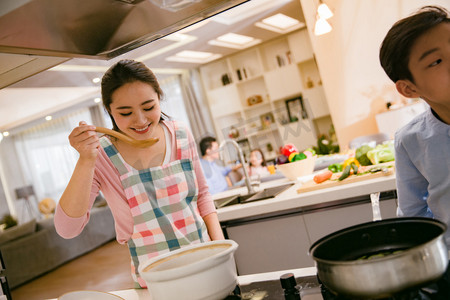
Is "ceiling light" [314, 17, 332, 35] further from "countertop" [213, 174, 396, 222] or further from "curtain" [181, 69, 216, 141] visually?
"curtain" [181, 69, 216, 141]

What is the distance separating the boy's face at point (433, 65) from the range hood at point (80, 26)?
48cm

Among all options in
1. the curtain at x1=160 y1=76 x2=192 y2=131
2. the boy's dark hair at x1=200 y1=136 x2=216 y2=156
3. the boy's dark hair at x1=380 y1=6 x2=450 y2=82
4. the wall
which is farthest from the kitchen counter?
the curtain at x1=160 y1=76 x2=192 y2=131

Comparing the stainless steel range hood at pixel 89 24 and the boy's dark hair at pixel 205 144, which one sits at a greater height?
the stainless steel range hood at pixel 89 24

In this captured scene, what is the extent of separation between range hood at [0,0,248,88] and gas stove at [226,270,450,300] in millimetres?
732

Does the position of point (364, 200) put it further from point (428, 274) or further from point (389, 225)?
point (428, 274)

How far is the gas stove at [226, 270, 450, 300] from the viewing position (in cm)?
70

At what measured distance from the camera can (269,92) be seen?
27.2ft

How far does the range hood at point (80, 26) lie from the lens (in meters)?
0.96

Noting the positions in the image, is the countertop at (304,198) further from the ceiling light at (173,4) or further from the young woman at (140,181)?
the ceiling light at (173,4)

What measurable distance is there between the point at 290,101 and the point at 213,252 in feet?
24.9

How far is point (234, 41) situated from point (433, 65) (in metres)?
6.96

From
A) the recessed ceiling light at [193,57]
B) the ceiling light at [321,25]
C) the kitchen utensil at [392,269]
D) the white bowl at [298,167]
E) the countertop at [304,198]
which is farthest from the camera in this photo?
the recessed ceiling light at [193,57]

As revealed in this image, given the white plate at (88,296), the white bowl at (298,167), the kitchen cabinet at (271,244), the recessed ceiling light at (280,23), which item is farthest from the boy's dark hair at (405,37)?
the recessed ceiling light at (280,23)

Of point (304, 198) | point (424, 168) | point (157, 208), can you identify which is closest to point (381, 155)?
point (304, 198)
